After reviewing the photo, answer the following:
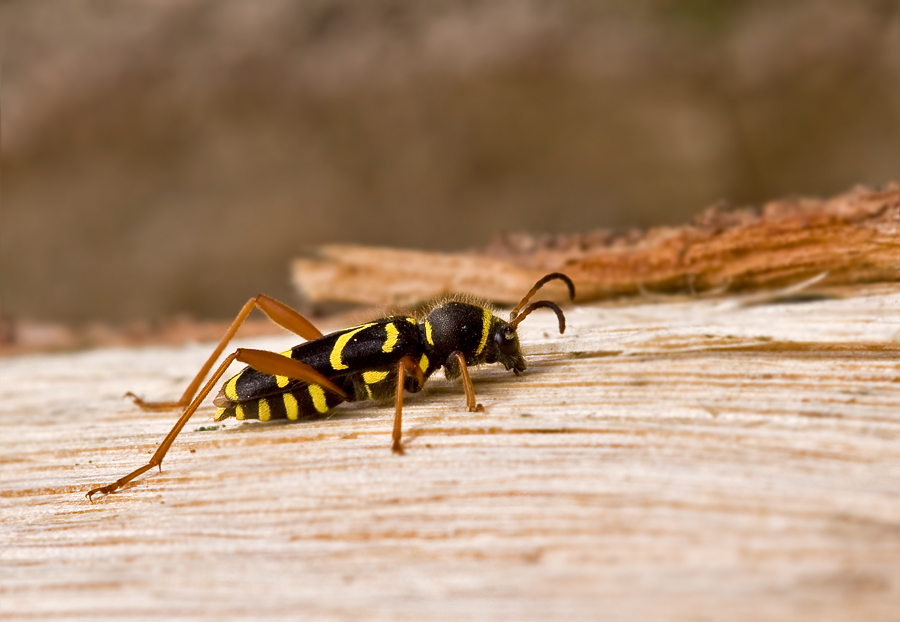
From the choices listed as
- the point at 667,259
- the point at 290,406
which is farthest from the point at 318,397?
the point at 667,259

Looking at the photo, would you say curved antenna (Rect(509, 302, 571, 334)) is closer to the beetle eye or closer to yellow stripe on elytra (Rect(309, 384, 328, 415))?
the beetle eye

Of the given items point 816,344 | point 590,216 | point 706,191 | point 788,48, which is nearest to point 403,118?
point 590,216

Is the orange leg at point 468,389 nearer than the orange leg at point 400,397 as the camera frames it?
No

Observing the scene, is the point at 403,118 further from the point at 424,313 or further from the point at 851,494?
the point at 851,494

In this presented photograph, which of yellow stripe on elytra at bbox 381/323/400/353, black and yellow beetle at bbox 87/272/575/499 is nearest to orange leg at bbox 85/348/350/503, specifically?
black and yellow beetle at bbox 87/272/575/499

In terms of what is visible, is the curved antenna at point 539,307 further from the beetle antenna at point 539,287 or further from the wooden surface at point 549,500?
the wooden surface at point 549,500

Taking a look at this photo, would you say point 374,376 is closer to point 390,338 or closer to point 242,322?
point 390,338

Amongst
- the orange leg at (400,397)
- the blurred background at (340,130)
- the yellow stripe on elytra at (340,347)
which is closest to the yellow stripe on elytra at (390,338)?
Result: the yellow stripe on elytra at (340,347)
